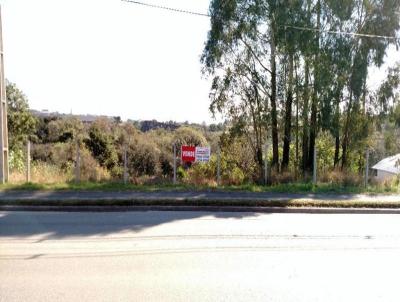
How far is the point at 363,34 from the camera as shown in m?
18.3

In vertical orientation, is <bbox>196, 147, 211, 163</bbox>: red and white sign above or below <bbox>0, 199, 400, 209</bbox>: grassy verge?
above

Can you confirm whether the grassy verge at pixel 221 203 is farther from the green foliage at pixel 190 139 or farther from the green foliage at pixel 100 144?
the green foliage at pixel 100 144

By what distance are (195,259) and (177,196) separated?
6.16m

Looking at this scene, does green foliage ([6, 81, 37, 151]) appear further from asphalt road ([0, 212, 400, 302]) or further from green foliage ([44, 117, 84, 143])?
asphalt road ([0, 212, 400, 302])

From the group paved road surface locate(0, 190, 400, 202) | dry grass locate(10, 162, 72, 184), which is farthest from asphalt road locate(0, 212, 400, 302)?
dry grass locate(10, 162, 72, 184)

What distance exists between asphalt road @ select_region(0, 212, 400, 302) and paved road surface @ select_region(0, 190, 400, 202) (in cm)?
184

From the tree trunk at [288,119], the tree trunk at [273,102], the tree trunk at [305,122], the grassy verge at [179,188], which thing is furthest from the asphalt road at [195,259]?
the tree trunk at [288,119]

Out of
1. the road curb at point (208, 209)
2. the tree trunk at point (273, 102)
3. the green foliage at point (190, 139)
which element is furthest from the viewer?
the green foliage at point (190, 139)

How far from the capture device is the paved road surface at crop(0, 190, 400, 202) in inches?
490

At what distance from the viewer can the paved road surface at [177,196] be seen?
40.8 feet

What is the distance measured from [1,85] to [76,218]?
7692 mm

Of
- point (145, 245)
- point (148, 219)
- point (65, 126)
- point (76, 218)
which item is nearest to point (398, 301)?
point (145, 245)

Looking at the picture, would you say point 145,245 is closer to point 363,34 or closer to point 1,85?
point 1,85

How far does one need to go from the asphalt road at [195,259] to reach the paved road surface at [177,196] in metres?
1.84
